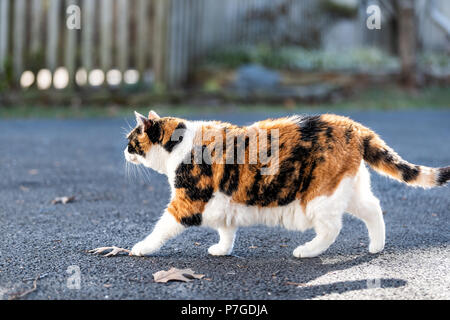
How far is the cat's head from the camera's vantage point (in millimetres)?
3332

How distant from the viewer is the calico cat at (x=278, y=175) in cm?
313

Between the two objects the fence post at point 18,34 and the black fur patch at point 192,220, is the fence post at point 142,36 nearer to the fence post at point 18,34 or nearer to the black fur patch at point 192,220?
the fence post at point 18,34

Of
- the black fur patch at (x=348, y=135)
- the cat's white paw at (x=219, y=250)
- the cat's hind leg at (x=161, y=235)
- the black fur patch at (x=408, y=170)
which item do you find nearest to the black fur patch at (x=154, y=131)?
the cat's hind leg at (x=161, y=235)

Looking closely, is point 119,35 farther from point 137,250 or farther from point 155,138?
point 137,250

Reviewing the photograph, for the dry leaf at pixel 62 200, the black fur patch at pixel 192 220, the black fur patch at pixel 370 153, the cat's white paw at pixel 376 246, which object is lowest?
the dry leaf at pixel 62 200

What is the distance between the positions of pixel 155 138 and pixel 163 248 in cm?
68

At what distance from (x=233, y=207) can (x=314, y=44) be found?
1186 cm

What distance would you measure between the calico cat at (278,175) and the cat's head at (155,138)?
0.01 metres

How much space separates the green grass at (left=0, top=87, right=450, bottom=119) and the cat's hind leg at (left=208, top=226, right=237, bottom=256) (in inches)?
210

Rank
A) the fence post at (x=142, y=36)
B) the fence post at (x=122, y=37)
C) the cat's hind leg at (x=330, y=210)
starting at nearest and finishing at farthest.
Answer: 1. the cat's hind leg at (x=330, y=210)
2. the fence post at (x=122, y=37)
3. the fence post at (x=142, y=36)

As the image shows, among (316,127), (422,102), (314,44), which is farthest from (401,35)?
(316,127)

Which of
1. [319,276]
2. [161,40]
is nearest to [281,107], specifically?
[161,40]

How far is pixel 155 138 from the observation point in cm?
336

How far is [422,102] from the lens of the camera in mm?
10719
